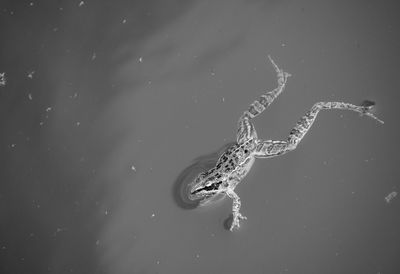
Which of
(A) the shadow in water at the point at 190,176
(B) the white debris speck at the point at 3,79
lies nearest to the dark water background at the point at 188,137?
(A) the shadow in water at the point at 190,176

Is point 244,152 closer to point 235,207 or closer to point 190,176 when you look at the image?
point 235,207

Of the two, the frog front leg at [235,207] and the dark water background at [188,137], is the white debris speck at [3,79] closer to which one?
the dark water background at [188,137]

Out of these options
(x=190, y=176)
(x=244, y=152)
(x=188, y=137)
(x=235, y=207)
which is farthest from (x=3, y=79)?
(x=235, y=207)

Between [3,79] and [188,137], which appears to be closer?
[3,79]

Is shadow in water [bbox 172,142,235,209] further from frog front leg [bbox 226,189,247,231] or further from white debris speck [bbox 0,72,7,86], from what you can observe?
white debris speck [bbox 0,72,7,86]

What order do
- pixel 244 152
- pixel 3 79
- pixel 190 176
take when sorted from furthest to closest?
1. pixel 190 176
2. pixel 244 152
3. pixel 3 79

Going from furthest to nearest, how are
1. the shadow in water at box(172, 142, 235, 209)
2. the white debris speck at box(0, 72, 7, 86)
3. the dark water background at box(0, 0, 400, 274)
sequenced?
the shadow in water at box(172, 142, 235, 209) < the dark water background at box(0, 0, 400, 274) < the white debris speck at box(0, 72, 7, 86)

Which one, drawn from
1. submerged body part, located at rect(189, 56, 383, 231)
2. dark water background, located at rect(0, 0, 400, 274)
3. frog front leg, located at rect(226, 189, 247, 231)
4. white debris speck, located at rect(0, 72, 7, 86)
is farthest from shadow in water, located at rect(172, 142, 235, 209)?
white debris speck, located at rect(0, 72, 7, 86)
